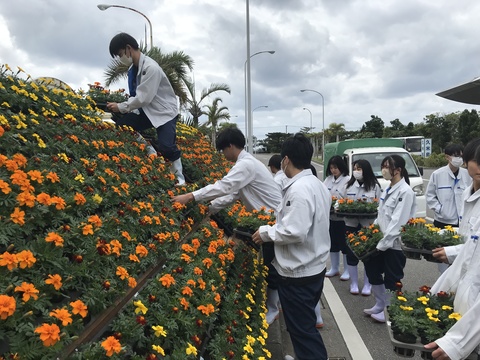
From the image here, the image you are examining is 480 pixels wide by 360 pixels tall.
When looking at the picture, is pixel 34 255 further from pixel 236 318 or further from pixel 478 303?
pixel 478 303

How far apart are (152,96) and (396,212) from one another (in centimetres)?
304

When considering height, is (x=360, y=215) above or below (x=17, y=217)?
below

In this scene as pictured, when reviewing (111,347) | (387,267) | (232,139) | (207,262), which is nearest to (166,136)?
(232,139)

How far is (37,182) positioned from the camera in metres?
2.45

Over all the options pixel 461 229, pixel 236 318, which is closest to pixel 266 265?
pixel 236 318

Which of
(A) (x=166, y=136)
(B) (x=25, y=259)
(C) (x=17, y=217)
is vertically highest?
(A) (x=166, y=136)

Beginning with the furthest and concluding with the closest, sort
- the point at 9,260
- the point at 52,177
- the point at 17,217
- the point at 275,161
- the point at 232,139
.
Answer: the point at 275,161, the point at 232,139, the point at 52,177, the point at 17,217, the point at 9,260

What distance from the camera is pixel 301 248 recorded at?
2.89 metres

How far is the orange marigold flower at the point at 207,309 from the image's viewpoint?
221cm

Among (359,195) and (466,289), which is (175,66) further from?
(466,289)

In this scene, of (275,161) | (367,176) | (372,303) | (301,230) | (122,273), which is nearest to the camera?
(122,273)

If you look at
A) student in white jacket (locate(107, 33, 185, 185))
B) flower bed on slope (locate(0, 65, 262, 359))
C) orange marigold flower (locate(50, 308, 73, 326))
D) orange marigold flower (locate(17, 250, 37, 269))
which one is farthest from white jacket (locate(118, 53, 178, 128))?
orange marigold flower (locate(50, 308, 73, 326))

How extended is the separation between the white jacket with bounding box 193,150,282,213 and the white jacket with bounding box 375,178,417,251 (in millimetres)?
1339

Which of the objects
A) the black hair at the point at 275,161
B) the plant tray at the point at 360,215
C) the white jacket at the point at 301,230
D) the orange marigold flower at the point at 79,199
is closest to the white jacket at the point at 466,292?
the white jacket at the point at 301,230
